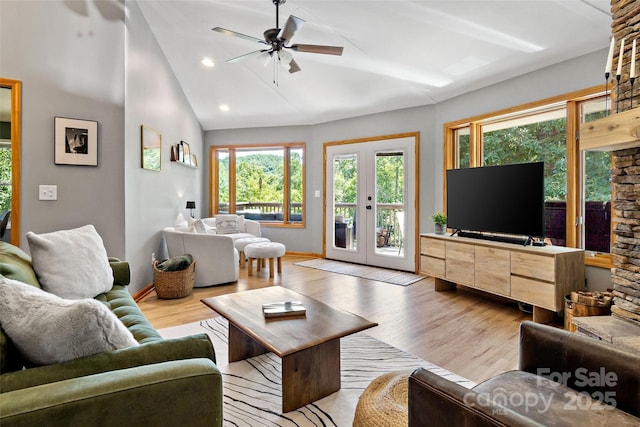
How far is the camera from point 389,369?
228 cm

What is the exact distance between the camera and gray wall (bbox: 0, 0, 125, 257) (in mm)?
2824

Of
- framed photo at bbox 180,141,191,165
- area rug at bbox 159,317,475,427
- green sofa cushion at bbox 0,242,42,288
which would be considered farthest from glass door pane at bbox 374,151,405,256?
green sofa cushion at bbox 0,242,42,288

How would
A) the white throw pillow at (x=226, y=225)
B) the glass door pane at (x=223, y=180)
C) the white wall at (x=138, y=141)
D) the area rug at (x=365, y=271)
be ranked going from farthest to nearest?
the glass door pane at (x=223, y=180) → the white throw pillow at (x=226, y=225) → the area rug at (x=365, y=271) → the white wall at (x=138, y=141)

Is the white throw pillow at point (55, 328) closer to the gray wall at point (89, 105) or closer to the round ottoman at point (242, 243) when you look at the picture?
the gray wall at point (89, 105)

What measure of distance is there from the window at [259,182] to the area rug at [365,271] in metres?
1.24

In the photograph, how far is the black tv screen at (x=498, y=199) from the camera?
10.8ft

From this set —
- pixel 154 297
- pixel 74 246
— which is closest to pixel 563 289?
pixel 74 246

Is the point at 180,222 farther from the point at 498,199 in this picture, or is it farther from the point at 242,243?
the point at 498,199

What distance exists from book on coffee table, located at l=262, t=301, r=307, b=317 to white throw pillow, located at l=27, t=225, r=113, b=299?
45.2 inches

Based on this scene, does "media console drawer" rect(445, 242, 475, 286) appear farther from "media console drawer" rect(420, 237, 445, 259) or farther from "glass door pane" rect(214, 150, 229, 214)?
"glass door pane" rect(214, 150, 229, 214)

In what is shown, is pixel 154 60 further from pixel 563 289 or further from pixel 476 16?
pixel 563 289

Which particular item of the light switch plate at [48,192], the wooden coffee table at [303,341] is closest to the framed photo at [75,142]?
the light switch plate at [48,192]

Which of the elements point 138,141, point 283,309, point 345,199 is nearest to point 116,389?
point 283,309

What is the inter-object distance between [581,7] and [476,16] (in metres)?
0.80
